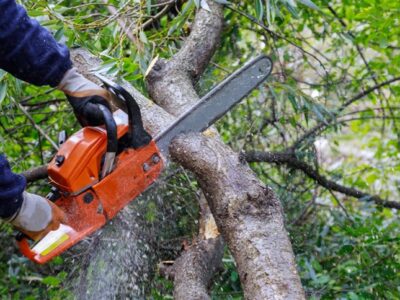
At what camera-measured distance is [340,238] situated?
3.92 metres

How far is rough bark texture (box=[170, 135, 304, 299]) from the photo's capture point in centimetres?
214

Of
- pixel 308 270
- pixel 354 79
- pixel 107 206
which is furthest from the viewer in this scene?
pixel 354 79

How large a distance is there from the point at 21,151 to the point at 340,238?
6.95 feet

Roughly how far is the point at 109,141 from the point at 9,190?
0.42 meters

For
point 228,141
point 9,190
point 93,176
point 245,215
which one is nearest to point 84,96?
point 93,176

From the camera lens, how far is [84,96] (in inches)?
104

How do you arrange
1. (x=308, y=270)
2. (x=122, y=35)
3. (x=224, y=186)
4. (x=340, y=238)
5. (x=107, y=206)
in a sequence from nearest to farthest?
(x=224, y=186) < (x=107, y=206) < (x=122, y=35) < (x=308, y=270) < (x=340, y=238)

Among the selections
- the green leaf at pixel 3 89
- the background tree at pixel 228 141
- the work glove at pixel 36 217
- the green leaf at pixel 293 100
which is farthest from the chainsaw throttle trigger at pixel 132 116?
the green leaf at pixel 293 100

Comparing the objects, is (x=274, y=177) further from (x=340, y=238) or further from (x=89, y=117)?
(x=89, y=117)

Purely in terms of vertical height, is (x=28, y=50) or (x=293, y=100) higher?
(x=28, y=50)

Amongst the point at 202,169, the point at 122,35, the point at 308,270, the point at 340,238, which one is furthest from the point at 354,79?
the point at 202,169

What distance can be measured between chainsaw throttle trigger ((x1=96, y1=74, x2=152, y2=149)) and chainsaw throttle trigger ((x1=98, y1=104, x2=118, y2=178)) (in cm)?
8

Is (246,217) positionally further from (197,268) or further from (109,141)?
(109,141)

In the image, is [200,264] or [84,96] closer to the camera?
[84,96]
